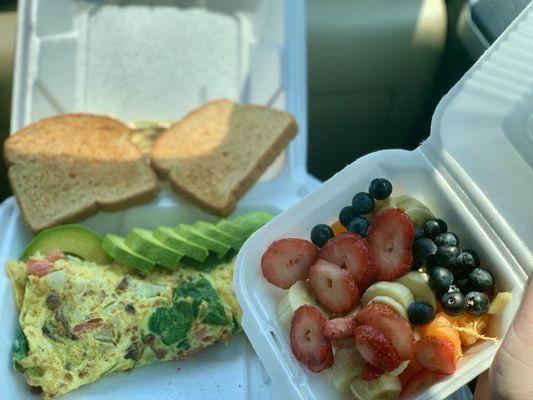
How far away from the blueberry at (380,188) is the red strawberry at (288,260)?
0.16m

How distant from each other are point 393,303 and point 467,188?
0.90 ft

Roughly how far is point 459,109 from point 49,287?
93cm

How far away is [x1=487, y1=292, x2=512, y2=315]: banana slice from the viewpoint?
3.83 ft

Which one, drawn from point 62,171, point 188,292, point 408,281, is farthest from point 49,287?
point 408,281

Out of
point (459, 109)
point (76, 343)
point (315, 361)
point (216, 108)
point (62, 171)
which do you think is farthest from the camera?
point (216, 108)

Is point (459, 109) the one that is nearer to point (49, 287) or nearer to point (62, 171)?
point (49, 287)

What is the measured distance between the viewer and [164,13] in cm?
213

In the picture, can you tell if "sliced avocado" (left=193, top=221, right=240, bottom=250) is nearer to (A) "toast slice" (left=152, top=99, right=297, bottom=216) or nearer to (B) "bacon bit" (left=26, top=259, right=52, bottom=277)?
(A) "toast slice" (left=152, top=99, right=297, bottom=216)

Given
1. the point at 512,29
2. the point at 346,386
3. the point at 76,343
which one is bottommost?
the point at 76,343

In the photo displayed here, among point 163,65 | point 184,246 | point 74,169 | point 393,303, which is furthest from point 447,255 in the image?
point 163,65

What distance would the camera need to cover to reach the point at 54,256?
1585 mm

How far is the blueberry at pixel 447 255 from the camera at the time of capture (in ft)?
3.94

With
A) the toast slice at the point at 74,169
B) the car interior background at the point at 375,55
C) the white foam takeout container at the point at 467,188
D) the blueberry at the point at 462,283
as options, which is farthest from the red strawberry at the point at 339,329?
the car interior background at the point at 375,55

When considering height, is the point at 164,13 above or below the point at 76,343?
above
